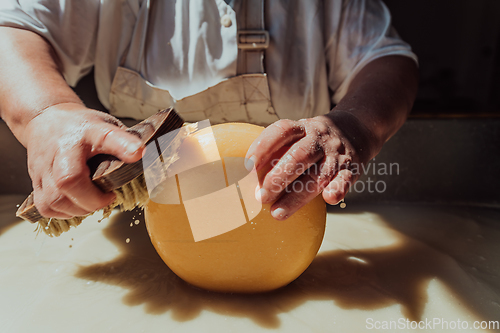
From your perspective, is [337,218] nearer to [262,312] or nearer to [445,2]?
[262,312]

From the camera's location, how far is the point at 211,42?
1.24m

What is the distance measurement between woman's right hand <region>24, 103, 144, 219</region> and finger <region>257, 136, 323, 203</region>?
0.93 ft

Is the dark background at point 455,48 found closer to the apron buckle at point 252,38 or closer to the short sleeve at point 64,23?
the apron buckle at point 252,38

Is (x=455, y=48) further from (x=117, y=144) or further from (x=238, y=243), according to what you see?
(x=117, y=144)

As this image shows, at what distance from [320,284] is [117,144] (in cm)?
64

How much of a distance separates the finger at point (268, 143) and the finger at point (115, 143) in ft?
0.79

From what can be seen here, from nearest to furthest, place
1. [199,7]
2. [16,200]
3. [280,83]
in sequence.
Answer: [199,7], [280,83], [16,200]

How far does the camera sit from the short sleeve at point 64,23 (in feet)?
3.38

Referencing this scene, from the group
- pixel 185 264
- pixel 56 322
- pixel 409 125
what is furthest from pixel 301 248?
pixel 409 125

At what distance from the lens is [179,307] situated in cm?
81

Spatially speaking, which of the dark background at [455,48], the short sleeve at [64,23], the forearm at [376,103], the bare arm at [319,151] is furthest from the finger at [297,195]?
the dark background at [455,48]

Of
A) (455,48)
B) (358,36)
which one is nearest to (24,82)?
(358,36)

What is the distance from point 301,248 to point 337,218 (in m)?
0.63

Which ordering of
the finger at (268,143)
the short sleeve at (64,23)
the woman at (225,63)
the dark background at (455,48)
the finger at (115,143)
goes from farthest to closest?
the dark background at (455,48) < the short sleeve at (64,23) < the woman at (225,63) < the finger at (268,143) < the finger at (115,143)
